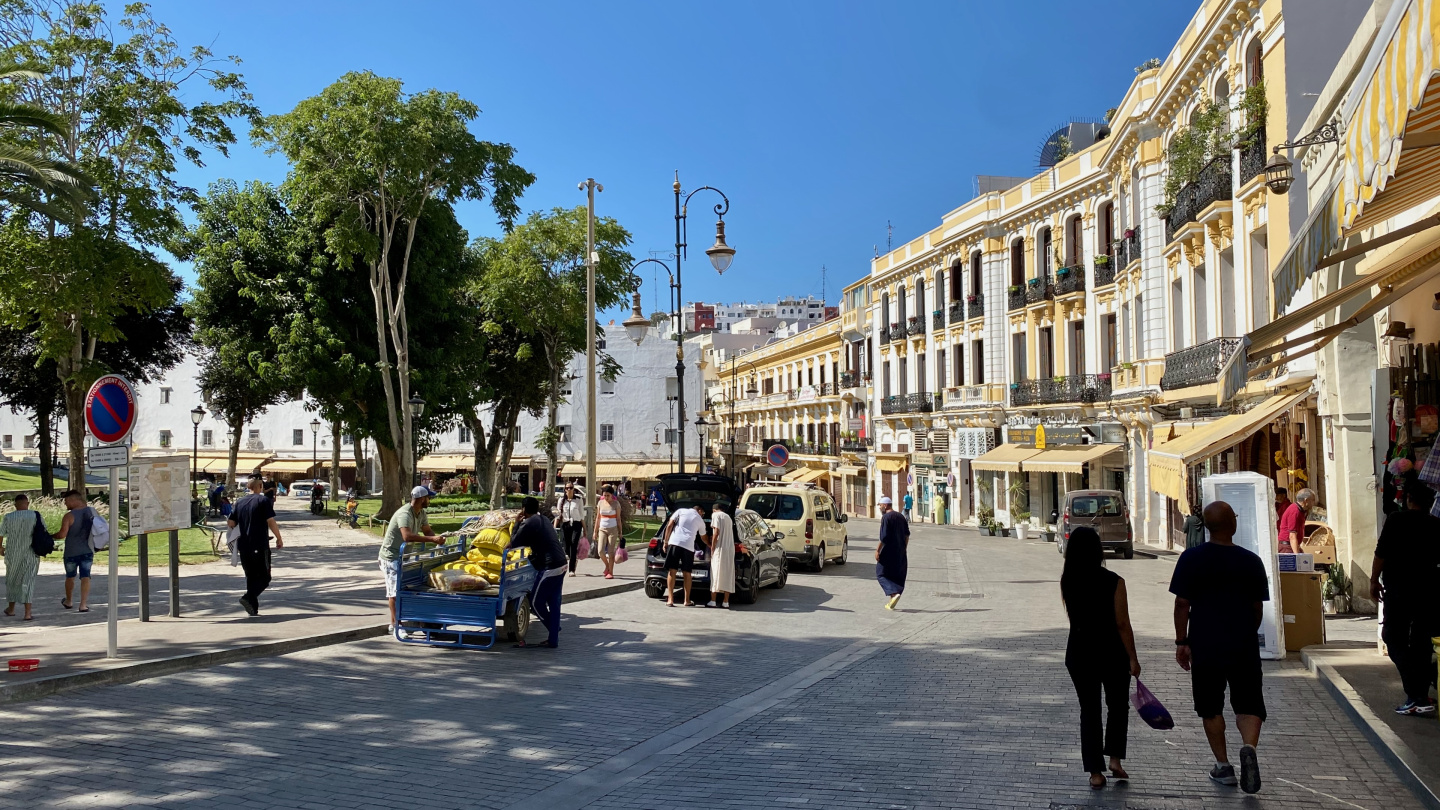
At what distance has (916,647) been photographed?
39.9 ft

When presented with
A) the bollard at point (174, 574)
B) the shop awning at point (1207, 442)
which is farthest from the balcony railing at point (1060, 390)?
the bollard at point (174, 574)

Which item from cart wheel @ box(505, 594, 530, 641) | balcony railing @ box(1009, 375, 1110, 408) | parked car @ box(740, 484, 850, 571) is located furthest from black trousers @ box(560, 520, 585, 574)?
balcony railing @ box(1009, 375, 1110, 408)

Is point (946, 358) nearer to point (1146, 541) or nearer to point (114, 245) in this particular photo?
point (1146, 541)

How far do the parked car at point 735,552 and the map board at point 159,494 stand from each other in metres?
6.77

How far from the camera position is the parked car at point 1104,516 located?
2627cm

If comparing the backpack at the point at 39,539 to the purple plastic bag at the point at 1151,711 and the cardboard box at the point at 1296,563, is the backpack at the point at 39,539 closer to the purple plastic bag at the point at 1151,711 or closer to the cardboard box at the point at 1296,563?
the purple plastic bag at the point at 1151,711

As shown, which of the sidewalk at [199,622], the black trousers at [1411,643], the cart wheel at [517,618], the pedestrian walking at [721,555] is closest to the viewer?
the black trousers at [1411,643]

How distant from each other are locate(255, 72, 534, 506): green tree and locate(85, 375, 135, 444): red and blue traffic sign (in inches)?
632

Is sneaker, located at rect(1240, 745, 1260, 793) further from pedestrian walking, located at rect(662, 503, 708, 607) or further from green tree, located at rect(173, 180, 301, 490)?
green tree, located at rect(173, 180, 301, 490)

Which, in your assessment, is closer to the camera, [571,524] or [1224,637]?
[1224,637]

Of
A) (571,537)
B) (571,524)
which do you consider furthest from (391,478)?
(571,537)

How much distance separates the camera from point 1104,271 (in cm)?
3366

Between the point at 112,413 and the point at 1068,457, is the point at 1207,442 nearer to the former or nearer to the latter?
the point at 1068,457

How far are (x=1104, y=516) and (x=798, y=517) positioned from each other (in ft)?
31.5
